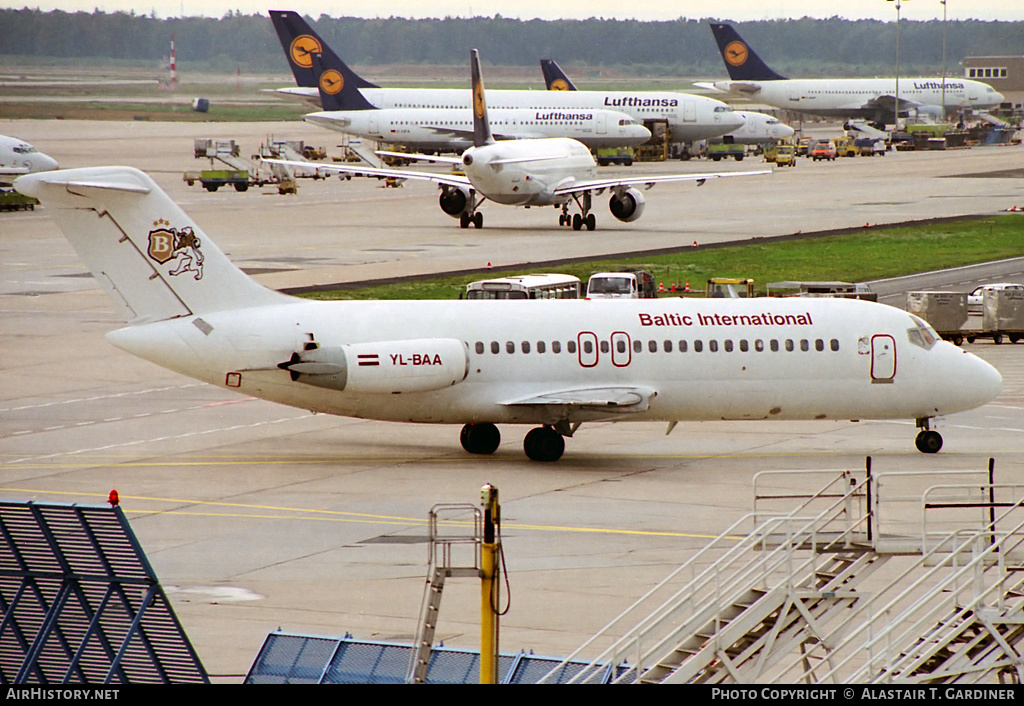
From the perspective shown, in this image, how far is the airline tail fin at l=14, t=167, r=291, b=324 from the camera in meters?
36.7

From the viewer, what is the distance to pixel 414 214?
105 metres

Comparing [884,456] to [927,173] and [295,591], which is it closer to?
[295,591]

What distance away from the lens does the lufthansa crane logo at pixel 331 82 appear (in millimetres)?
133750

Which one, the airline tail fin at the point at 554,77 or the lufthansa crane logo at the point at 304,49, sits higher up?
the lufthansa crane logo at the point at 304,49

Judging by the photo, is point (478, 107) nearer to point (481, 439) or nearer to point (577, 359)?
point (481, 439)

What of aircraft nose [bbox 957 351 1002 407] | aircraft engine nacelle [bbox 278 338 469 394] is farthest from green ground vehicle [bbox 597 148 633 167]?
aircraft engine nacelle [bbox 278 338 469 394]

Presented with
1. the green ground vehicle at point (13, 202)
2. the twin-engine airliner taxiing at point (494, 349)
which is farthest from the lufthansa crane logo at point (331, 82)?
the twin-engine airliner taxiing at point (494, 349)

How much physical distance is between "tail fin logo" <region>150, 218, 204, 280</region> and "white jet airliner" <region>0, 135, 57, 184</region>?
66.6 m

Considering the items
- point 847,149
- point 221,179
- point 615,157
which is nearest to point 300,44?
point 221,179

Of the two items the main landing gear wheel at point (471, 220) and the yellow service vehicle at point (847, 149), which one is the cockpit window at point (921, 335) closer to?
the main landing gear wheel at point (471, 220)

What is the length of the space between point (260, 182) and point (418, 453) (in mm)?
89965

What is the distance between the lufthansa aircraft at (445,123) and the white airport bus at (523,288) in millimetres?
66554

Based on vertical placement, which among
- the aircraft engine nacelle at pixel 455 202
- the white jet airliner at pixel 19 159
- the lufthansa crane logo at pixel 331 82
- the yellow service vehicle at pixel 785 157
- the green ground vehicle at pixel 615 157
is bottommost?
the yellow service vehicle at pixel 785 157
